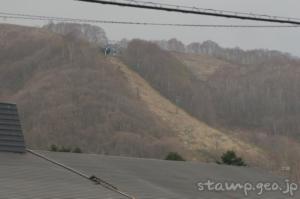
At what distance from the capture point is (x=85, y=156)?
2602 centimetres

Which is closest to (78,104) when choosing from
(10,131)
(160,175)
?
(160,175)

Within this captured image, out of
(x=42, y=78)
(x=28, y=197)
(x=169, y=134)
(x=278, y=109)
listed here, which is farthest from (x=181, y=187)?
(x=278, y=109)

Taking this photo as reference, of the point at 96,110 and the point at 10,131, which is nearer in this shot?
the point at 10,131

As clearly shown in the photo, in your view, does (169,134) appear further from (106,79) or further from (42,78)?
(42,78)

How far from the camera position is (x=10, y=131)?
23328 millimetres

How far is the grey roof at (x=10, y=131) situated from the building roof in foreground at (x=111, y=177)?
0.37 m

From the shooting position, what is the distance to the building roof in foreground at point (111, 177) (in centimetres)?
1880

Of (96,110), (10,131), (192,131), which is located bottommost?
(10,131)

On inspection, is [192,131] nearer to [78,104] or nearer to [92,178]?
[78,104]

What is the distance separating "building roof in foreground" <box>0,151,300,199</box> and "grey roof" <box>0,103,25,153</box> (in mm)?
366

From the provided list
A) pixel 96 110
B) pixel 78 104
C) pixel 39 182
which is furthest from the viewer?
pixel 78 104

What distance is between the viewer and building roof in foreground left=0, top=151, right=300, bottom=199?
18.8 meters

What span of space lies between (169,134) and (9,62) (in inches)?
2451

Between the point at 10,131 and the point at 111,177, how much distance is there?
4.14 metres
